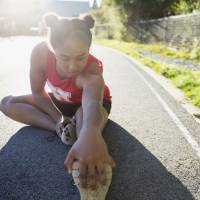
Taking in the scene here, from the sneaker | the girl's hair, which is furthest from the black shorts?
the girl's hair

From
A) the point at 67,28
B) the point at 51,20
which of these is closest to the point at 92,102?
the point at 67,28

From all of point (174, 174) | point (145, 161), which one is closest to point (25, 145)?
point (145, 161)

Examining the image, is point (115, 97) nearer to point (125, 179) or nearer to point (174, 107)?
point (174, 107)

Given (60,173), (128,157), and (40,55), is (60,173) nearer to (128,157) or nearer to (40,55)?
(128,157)

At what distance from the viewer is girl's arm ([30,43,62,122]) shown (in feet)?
17.0

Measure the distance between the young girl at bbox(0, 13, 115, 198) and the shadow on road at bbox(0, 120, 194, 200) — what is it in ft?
0.99

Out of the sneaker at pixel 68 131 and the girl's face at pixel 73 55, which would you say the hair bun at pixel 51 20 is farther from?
the sneaker at pixel 68 131

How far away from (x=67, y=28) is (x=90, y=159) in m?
1.62

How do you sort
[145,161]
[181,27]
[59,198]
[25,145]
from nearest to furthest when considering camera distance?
[59,198], [145,161], [25,145], [181,27]

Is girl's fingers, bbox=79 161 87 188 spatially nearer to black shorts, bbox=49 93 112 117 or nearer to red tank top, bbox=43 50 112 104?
red tank top, bbox=43 50 112 104

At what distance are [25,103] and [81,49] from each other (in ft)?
6.68

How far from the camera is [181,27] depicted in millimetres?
25719

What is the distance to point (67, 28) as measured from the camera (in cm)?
407

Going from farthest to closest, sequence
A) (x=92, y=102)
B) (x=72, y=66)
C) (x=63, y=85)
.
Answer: (x=63, y=85) < (x=72, y=66) < (x=92, y=102)
